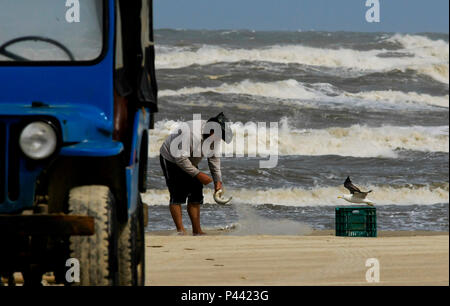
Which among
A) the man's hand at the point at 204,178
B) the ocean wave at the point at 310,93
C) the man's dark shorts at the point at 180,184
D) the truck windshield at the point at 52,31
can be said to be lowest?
the ocean wave at the point at 310,93

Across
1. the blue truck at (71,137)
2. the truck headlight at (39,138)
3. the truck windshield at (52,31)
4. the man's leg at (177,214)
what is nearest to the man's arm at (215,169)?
the man's leg at (177,214)

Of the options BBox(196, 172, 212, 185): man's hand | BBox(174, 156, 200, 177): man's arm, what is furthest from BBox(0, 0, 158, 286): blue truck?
BBox(174, 156, 200, 177): man's arm

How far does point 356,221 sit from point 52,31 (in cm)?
715

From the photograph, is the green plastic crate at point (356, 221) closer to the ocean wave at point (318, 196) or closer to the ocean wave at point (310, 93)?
the ocean wave at point (318, 196)

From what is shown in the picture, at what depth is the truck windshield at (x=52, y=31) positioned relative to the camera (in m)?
5.61

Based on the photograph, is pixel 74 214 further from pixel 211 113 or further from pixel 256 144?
pixel 211 113

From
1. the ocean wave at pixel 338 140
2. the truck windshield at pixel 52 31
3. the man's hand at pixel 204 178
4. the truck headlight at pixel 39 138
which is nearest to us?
the truck headlight at pixel 39 138

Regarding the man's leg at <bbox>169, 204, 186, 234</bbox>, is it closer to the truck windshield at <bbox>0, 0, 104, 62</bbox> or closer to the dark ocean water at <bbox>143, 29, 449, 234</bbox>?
the dark ocean water at <bbox>143, 29, 449, 234</bbox>

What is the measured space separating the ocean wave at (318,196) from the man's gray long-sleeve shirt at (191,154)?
508cm

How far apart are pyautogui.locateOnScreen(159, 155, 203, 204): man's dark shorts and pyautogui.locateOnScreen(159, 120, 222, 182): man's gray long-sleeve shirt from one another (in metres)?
0.15

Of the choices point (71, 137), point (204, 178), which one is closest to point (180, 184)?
point (204, 178)

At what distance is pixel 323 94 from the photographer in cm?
3328

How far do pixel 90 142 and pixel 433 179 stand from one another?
581 inches
